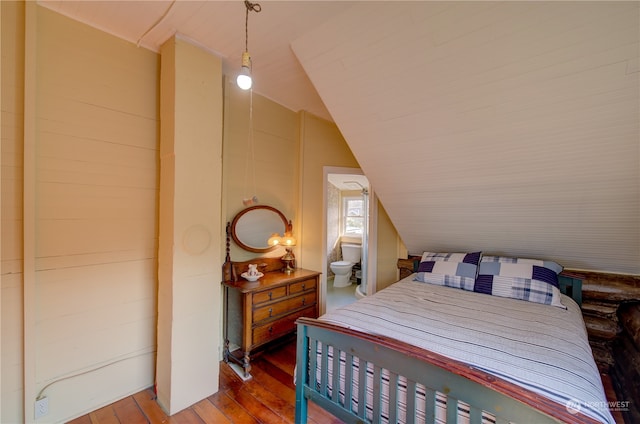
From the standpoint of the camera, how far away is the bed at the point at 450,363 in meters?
1.02

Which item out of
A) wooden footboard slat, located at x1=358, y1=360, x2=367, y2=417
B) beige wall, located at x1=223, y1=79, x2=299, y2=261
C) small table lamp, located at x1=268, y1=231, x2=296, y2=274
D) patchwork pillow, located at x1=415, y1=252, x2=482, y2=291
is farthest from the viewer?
small table lamp, located at x1=268, y1=231, x2=296, y2=274

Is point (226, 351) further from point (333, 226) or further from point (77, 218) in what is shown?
point (333, 226)

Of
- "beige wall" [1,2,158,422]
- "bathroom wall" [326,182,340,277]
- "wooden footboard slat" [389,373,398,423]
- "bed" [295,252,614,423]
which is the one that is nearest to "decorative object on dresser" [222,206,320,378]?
"beige wall" [1,2,158,422]

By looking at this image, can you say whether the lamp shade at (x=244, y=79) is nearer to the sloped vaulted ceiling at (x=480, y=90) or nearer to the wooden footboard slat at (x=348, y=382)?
the sloped vaulted ceiling at (x=480, y=90)

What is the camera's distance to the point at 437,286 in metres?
2.54

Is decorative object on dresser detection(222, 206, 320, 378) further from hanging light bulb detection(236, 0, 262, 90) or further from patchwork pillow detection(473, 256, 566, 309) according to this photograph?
patchwork pillow detection(473, 256, 566, 309)

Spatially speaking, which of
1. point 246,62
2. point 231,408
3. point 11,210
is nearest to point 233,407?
point 231,408

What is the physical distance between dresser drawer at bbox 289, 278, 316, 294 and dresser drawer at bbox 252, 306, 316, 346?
0.21 meters

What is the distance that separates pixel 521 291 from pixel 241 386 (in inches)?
92.8

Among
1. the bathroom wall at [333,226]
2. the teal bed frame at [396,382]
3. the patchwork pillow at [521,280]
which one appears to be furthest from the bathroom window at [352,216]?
the teal bed frame at [396,382]

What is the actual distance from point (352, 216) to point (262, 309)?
3.46 metres

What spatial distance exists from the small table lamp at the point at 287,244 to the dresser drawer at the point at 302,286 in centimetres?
21

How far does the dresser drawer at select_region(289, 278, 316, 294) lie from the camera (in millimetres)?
2631

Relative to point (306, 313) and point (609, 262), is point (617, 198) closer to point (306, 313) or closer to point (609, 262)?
point (609, 262)
